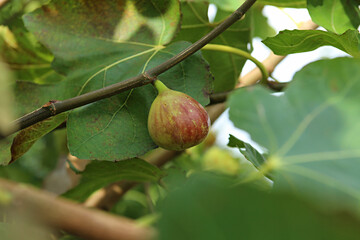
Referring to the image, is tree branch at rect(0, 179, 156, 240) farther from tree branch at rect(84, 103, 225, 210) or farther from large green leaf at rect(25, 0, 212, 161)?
tree branch at rect(84, 103, 225, 210)

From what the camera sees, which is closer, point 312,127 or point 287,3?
point 312,127

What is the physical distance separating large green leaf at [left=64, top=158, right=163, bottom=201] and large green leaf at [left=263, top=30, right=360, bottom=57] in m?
0.32

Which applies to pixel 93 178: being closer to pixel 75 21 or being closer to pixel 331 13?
pixel 75 21

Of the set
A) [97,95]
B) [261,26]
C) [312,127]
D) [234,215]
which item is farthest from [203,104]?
[261,26]

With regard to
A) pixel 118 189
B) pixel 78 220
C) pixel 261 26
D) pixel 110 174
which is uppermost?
pixel 78 220

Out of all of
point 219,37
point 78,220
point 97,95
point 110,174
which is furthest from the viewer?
point 219,37

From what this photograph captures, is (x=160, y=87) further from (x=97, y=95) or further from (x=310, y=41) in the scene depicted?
(x=310, y=41)

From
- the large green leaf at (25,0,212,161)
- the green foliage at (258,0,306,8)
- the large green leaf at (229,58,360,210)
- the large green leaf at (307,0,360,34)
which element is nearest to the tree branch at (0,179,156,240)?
the large green leaf at (229,58,360,210)

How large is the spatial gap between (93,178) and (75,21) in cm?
31

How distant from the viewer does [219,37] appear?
942 mm

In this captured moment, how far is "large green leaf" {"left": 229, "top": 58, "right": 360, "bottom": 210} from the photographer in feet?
1.18

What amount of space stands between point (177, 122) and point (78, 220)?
388mm

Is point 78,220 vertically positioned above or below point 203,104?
above

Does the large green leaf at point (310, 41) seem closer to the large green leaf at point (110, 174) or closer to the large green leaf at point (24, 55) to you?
the large green leaf at point (110, 174)
